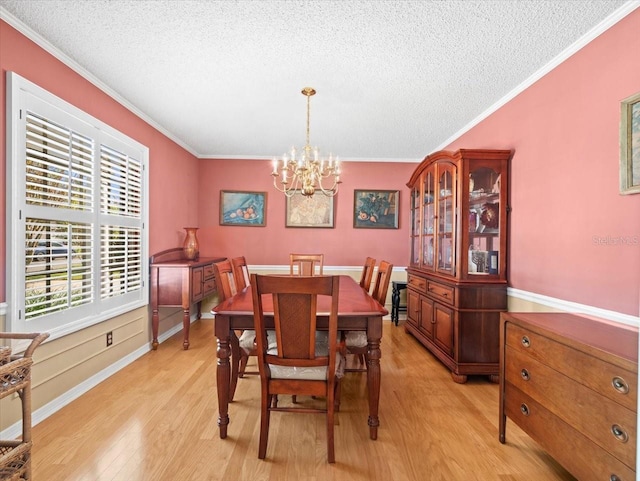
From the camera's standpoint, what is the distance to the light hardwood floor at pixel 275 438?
5.53 ft

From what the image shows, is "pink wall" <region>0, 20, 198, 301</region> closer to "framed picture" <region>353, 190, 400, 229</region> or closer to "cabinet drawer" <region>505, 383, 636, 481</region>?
"framed picture" <region>353, 190, 400, 229</region>

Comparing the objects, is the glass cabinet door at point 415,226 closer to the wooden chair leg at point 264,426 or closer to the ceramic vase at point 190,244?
the wooden chair leg at point 264,426

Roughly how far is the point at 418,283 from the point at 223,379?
2.50 metres

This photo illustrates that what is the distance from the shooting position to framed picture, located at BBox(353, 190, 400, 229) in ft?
16.6

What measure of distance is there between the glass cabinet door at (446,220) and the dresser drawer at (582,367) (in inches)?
50.1

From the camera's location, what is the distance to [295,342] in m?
1.74

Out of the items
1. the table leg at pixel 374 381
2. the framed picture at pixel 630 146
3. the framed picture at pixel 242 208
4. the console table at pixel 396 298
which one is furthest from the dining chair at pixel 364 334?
the framed picture at pixel 242 208

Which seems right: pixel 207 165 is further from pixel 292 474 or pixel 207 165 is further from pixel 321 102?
pixel 292 474

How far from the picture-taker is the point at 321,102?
3039mm

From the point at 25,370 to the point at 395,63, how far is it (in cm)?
271

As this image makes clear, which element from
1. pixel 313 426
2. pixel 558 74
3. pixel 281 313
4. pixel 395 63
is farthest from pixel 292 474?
pixel 558 74

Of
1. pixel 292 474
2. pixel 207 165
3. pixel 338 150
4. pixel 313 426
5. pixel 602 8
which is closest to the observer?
pixel 292 474

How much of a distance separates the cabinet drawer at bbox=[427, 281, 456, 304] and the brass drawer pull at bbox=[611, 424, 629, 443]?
1644 mm

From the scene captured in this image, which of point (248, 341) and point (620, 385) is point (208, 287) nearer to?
point (248, 341)
